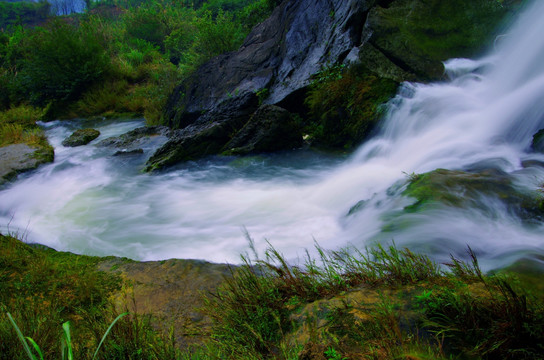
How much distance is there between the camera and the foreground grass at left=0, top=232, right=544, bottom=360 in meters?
1.42

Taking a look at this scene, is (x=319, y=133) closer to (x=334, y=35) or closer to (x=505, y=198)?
(x=334, y=35)

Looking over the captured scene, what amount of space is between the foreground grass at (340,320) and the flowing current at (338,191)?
113 cm

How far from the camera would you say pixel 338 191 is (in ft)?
18.5

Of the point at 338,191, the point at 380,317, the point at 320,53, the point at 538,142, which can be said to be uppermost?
the point at 320,53

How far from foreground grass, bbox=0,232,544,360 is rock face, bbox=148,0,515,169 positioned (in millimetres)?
5759

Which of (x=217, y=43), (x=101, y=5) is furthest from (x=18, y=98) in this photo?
(x=101, y=5)

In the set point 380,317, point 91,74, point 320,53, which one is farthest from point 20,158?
point 380,317

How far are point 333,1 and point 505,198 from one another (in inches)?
315

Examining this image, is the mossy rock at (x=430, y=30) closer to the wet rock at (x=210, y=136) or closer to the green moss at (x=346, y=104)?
the green moss at (x=346, y=104)

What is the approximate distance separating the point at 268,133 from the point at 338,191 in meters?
3.14

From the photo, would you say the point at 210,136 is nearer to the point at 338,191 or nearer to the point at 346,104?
the point at 346,104

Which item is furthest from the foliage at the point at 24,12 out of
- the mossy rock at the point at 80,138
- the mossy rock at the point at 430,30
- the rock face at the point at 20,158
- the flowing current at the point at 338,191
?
the mossy rock at the point at 430,30

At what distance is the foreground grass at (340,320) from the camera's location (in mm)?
1418

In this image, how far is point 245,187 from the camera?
6738mm
